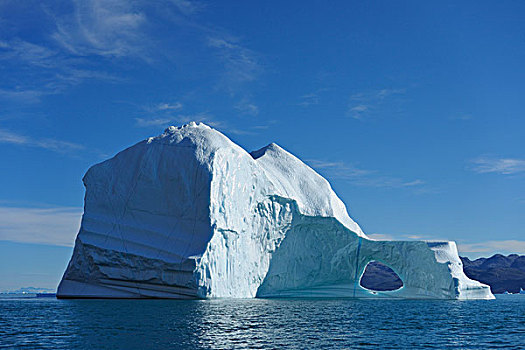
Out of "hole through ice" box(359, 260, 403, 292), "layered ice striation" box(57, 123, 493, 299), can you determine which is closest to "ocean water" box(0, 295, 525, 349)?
"layered ice striation" box(57, 123, 493, 299)

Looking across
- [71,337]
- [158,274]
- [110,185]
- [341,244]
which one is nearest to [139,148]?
[110,185]

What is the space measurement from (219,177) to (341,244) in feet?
36.0

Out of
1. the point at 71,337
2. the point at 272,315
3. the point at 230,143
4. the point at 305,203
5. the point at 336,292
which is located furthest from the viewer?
the point at 336,292

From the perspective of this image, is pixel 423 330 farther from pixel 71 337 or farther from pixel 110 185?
pixel 110 185

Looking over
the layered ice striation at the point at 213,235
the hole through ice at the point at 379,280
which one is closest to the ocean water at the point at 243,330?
the layered ice striation at the point at 213,235

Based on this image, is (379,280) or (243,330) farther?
(379,280)

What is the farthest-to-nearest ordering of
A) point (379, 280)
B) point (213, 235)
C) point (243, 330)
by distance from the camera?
point (379, 280) < point (213, 235) < point (243, 330)

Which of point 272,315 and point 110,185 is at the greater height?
point 110,185

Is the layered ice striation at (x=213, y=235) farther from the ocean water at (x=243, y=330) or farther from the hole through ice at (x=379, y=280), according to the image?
the hole through ice at (x=379, y=280)

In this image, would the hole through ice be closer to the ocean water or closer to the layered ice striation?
the layered ice striation

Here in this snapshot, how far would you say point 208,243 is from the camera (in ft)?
85.1

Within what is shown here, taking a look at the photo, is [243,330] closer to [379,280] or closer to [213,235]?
[213,235]

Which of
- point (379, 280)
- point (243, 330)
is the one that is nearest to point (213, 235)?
point (243, 330)

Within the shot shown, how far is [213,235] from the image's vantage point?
26.2 m
